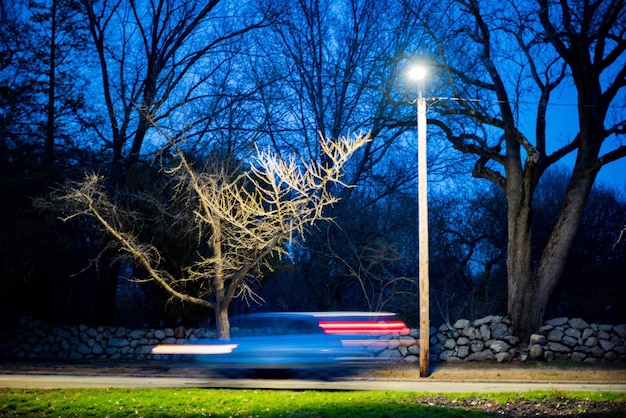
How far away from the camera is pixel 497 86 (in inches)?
788

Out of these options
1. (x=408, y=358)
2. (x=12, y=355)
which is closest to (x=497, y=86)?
(x=408, y=358)

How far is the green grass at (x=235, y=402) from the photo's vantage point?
1038cm

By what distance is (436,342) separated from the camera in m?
18.7

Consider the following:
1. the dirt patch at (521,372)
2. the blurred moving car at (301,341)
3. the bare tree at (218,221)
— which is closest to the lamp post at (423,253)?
the dirt patch at (521,372)

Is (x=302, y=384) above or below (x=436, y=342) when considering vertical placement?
below

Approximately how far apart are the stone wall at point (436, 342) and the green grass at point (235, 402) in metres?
4.58

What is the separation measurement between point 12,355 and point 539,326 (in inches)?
664

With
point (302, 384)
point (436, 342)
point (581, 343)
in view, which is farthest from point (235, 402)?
point (581, 343)

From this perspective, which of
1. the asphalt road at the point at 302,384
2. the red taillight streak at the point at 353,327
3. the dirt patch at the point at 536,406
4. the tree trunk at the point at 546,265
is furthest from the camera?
the tree trunk at the point at 546,265

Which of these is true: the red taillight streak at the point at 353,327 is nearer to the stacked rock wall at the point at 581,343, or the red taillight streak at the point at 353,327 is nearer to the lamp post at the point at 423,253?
the lamp post at the point at 423,253

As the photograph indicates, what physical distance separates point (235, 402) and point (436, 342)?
893cm

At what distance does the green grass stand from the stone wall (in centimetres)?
458

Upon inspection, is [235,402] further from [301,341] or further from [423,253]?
[423,253]

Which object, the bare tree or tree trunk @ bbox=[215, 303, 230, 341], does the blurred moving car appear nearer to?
the bare tree
